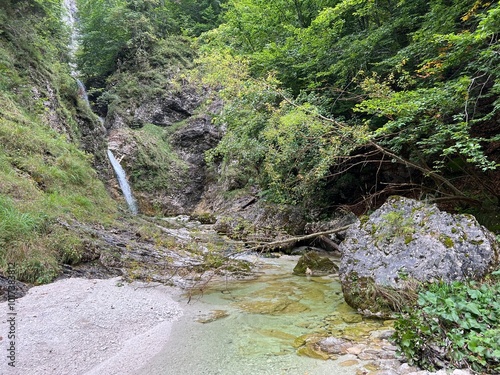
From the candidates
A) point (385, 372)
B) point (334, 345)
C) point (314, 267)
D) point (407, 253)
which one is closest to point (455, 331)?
point (385, 372)

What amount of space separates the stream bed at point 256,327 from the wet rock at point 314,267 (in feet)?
1.44

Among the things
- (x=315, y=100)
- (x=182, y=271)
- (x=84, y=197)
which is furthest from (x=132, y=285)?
(x=315, y=100)

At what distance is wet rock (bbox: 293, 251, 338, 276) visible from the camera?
7.06 meters

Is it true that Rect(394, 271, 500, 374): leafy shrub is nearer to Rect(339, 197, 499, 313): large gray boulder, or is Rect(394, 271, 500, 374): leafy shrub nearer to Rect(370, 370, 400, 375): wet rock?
Rect(370, 370, 400, 375): wet rock

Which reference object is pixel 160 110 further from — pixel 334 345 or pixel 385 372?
pixel 385 372

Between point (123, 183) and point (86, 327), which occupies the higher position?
point (123, 183)

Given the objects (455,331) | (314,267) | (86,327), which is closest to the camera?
(455,331)

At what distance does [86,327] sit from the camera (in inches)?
153

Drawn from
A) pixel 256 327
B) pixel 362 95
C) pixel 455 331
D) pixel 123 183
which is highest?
pixel 362 95

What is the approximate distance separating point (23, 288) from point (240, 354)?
12.5 ft

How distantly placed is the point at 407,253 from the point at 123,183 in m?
16.1

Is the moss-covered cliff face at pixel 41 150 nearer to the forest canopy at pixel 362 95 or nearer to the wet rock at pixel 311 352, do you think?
the wet rock at pixel 311 352

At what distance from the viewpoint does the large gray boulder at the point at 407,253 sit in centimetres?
406

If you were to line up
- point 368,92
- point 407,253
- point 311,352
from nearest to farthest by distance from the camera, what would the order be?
1. point 311,352
2. point 407,253
3. point 368,92
